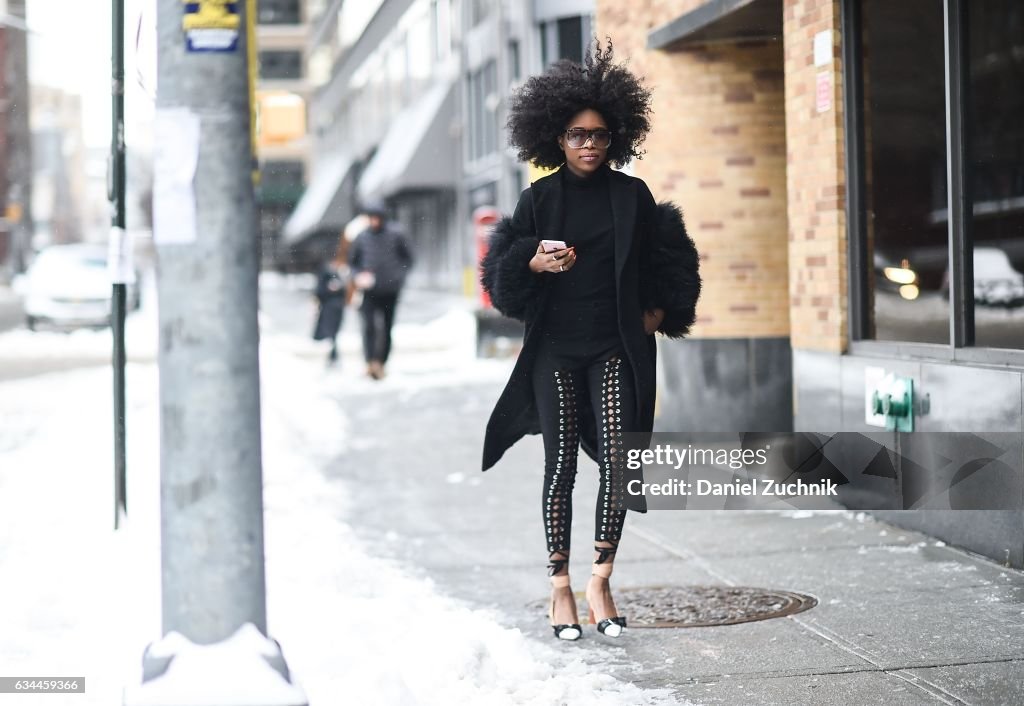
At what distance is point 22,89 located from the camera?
95.6 m

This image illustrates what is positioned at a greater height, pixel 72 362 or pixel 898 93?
pixel 898 93

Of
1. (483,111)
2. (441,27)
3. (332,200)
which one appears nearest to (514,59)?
(483,111)

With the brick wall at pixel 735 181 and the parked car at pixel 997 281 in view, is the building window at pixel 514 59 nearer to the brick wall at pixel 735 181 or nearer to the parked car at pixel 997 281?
the parked car at pixel 997 281

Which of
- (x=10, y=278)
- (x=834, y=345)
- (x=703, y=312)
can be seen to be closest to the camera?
(x=834, y=345)

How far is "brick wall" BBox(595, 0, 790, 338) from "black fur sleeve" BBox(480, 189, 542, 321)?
4496 millimetres

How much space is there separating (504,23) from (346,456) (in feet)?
48.7

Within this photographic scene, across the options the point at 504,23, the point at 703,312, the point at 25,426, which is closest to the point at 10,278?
the point at 504,23

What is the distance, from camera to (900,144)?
30.6 ft

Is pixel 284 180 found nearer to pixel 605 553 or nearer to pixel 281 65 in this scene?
pixel 281 65

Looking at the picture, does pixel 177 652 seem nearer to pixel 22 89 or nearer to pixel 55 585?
pixel 55 585

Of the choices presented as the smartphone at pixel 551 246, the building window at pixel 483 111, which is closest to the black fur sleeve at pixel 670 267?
the smartphone at pixel 551 246

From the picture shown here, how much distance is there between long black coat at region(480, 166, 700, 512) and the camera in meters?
5.50

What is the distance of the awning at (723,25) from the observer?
8.92 metres

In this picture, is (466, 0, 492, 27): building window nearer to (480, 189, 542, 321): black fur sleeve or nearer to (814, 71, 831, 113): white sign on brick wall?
(814, 71, 831, 113): white sign on brick wall
